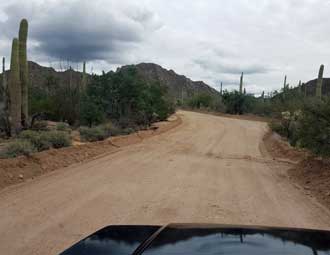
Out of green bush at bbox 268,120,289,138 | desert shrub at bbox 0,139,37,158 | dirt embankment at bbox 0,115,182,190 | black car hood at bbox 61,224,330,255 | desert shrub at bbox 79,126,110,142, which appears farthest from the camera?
green bush at bbox 268,120,289,138

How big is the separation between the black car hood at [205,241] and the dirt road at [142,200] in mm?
2776

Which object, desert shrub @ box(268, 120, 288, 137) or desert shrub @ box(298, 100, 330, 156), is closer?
desert shrub @ box(298, 100, 330, 156)

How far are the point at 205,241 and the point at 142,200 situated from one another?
237 inches

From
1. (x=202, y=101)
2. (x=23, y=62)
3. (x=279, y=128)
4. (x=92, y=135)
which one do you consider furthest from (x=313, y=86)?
(x=92, y=135)

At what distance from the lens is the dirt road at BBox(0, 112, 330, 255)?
6.79m

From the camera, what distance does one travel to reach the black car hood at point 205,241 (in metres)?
2.78

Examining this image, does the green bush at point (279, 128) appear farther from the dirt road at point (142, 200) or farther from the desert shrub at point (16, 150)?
the desert shrub at point (16, 150)

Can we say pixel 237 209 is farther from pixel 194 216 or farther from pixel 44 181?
pixel 44 181

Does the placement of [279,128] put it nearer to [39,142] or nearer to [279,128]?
[279,128]

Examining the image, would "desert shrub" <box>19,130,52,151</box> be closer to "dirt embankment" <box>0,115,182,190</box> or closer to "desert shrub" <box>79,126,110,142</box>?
"dirt embankment" <box>0,115,182,190</box>

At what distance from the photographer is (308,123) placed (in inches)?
539

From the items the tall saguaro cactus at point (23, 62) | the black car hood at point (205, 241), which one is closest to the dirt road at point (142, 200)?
the black car hood at point (205, 241)

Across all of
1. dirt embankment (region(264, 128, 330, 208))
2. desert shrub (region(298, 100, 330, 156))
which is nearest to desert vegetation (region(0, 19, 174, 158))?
dirt embankment (region(264, 128, 330, 208))

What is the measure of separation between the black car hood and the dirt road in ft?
9.11
